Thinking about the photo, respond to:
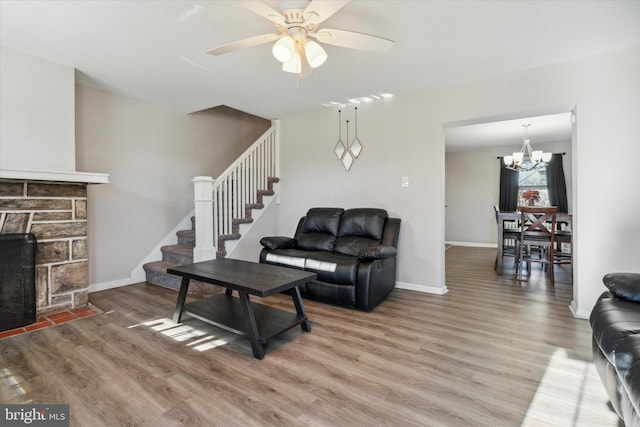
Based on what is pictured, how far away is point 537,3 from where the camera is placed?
1992 mm

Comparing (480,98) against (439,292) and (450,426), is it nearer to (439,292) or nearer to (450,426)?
(439,292)

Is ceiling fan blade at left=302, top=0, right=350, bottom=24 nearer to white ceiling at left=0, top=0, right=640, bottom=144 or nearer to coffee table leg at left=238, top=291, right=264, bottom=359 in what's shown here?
white ceiling at left=0, top=0, right=640, bottom=144

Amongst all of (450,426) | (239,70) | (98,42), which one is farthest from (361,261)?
(98,42)

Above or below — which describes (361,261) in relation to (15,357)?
above

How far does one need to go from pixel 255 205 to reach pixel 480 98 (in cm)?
314

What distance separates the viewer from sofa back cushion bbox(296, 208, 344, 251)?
11.9ft

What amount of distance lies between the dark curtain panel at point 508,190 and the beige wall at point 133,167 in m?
6.39

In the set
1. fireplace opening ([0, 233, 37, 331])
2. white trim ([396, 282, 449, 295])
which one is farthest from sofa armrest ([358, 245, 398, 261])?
fireplace opening ([0, 233, 37, 331])

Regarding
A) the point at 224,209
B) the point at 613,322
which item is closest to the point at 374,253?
the point at 613,322

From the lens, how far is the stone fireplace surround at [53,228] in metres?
2.62

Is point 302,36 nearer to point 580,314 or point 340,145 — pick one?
point 340,145

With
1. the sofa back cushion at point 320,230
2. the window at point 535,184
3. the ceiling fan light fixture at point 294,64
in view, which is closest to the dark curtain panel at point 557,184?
the window at point 535,184

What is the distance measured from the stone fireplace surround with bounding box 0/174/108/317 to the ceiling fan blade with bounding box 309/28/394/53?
2467mm

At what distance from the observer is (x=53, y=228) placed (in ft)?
9.28
